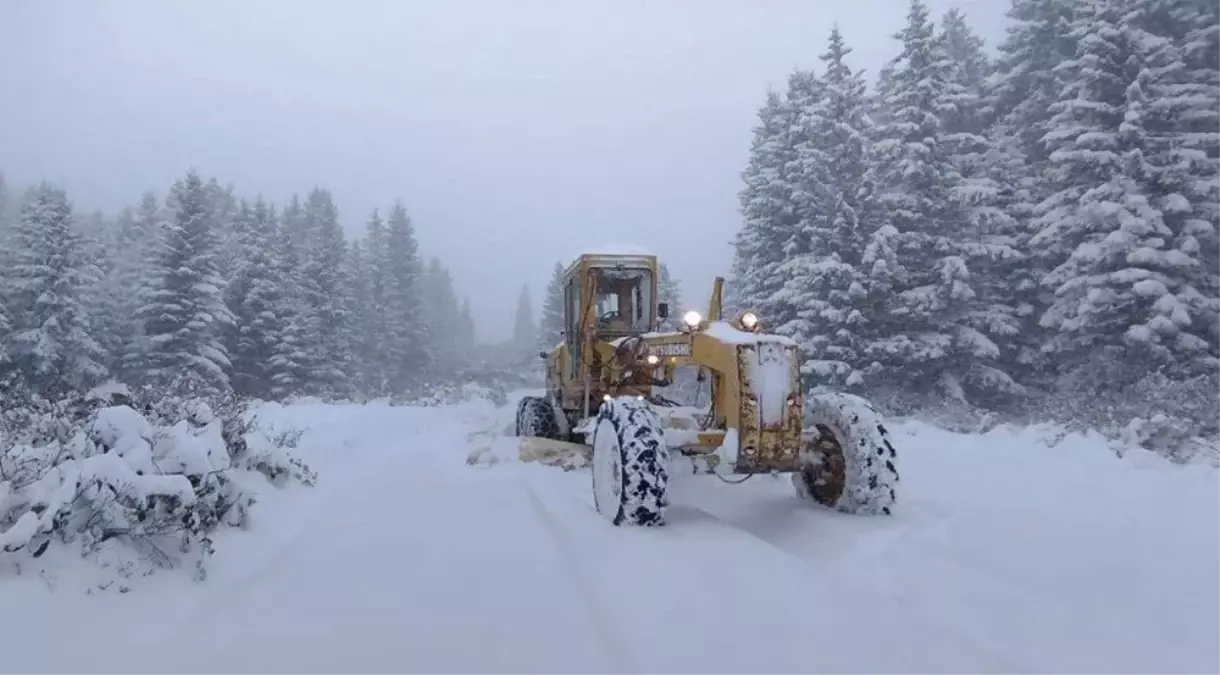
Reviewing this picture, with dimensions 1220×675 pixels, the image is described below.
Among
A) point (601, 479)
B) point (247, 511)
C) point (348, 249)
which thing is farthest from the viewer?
point (348, 249)

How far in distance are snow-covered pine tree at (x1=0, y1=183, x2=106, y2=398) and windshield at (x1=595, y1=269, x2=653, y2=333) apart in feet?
79.7

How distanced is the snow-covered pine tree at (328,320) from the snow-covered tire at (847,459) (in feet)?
98.0

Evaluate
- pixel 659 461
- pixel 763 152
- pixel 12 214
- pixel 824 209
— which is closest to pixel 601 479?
pixel 659 461

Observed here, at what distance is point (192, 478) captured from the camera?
4.97m

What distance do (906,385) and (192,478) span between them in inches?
688

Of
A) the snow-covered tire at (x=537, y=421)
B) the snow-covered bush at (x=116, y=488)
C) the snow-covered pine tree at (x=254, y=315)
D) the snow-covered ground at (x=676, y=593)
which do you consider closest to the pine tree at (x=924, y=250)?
the snow-covered tire at (x=537, y=421)

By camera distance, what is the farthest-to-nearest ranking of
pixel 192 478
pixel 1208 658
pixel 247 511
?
1. pixel 247 511
2. pixel 192 478
3. pixel 1208 658

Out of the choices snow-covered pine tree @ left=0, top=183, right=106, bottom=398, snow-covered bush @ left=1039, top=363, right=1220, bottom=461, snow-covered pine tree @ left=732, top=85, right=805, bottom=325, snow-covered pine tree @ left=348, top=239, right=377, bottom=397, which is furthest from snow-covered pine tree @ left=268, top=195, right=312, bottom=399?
snow-covered bush @ left=1039, top=363, right=1220, bottom=461

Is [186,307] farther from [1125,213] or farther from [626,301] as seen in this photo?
[1125,213]

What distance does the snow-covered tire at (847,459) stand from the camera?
607 centimetres

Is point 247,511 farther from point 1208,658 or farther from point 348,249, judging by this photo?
point 348,249

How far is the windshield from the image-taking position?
10508 mm

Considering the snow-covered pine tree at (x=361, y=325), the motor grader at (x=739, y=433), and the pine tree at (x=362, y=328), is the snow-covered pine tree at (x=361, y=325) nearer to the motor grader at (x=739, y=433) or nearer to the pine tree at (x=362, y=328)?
the pine tree at (x=362, y=328)

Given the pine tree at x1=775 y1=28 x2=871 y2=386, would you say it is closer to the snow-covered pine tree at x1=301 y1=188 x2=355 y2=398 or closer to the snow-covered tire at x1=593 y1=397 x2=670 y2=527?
the snow-covered tire at x1=593 y1=397 x2=670 y2=527
